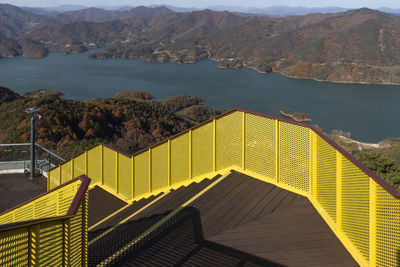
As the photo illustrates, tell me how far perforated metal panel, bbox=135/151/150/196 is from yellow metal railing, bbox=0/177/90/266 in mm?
3237

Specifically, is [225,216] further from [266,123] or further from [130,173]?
[130,173]

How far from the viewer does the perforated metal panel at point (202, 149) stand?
238 inches

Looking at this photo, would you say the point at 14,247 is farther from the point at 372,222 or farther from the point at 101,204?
the point at 101,204

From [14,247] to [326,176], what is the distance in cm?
324

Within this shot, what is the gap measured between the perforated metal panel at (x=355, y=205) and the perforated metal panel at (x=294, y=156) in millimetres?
900

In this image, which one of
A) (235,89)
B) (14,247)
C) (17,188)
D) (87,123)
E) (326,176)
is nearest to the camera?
(14,247)

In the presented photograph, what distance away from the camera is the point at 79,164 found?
8406 mm

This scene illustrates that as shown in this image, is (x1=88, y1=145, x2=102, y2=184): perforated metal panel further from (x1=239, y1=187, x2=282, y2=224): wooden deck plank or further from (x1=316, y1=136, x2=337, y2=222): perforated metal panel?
(x1=316, y1=136, x2=337, y2=222): perforated metal panel

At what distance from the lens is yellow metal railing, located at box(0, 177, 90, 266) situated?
2.21 metres

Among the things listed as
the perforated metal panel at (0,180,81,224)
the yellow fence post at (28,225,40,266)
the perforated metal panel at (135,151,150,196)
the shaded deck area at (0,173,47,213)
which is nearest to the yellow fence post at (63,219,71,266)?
the yellow fence post at (28,225,40,266)

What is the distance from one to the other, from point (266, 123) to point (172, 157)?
1978 mm

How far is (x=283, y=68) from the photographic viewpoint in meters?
138

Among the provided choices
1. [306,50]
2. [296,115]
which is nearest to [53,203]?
[296,115]

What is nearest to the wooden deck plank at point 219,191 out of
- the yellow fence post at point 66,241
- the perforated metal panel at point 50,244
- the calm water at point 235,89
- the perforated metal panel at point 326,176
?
the perforated metal panel at point 326,176
